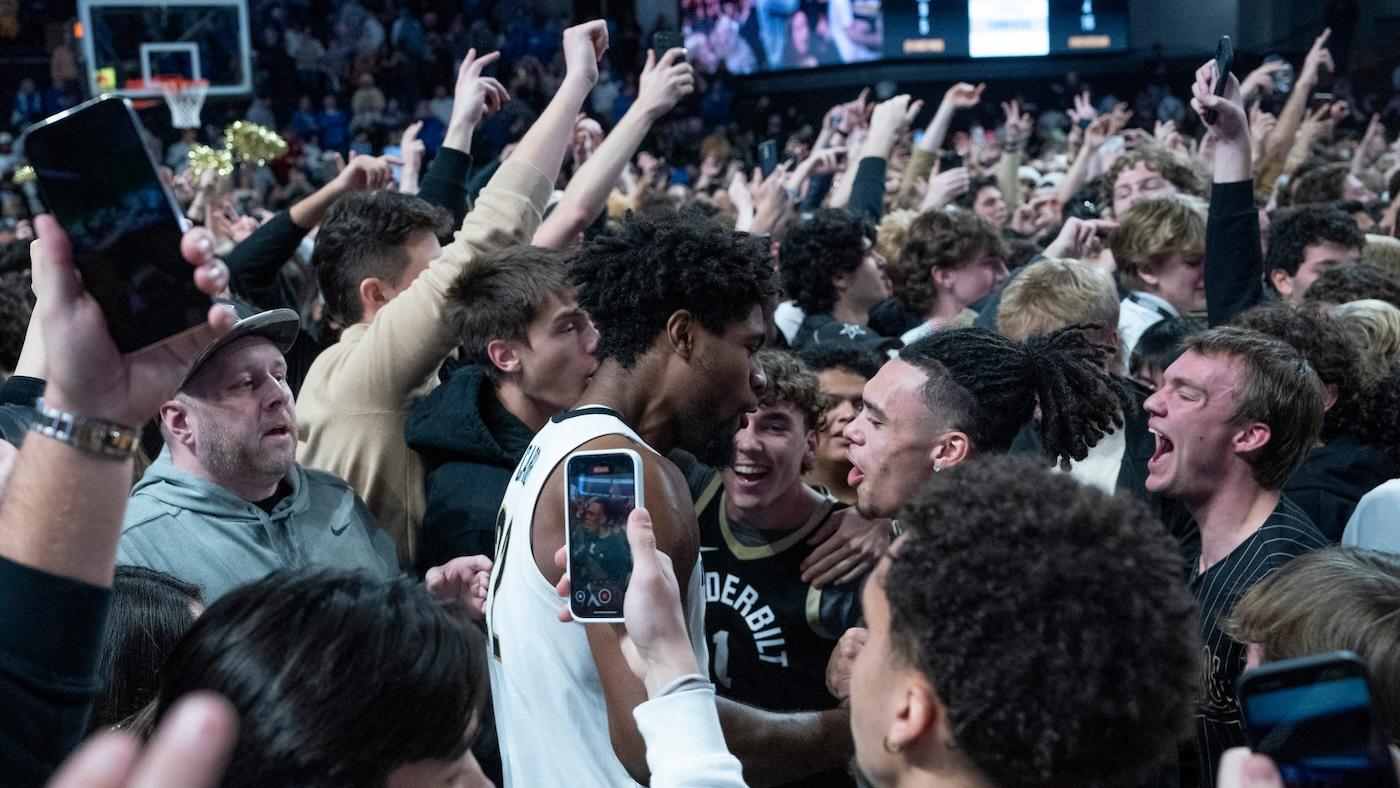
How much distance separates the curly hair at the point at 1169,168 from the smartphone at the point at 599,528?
16.2ft

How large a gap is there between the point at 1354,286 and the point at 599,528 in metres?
3.52

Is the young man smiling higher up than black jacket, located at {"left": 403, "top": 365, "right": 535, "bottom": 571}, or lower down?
lower down

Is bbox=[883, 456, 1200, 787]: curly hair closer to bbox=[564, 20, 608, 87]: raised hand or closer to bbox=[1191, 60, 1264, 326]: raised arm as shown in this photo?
bbox=[564, 20, 608, 87]: raised hand

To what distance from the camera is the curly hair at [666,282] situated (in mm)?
2662

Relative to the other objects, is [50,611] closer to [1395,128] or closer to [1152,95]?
[1395,128]

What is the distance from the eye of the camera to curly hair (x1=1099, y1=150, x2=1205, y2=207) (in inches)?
247

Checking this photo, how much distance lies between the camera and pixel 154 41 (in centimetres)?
1487

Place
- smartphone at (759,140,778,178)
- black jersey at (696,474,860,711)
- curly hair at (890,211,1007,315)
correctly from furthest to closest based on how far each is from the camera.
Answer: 1. smartphone at (759,140,778,178)
2. curly hair at (890,211,1007,315)
3. black jersey at (696,474,860,711)

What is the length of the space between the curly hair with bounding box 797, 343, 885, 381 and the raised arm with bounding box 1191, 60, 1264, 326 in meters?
1.07

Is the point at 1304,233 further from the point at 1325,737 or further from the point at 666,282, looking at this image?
the point at 1325,737

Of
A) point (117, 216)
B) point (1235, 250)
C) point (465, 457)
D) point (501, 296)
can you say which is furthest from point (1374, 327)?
point (117, 216)

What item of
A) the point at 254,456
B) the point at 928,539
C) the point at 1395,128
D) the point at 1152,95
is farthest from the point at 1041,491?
the point at 1152,95

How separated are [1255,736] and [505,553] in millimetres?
1404

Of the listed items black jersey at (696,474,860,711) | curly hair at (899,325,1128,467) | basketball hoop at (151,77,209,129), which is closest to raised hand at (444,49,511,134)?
black jersey at (696,474,860,711)
